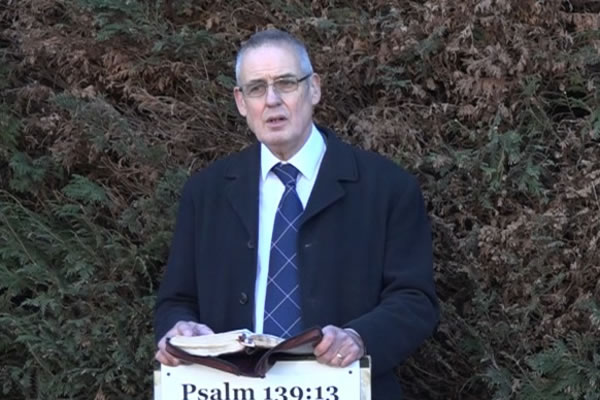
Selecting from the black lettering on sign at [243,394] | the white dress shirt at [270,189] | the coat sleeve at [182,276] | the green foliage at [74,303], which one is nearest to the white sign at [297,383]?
the black lettering on sign at [243,394]

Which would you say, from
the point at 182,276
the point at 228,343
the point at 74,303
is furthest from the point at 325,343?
the point at 74,303

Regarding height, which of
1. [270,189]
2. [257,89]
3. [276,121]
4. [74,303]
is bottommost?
[74,303]

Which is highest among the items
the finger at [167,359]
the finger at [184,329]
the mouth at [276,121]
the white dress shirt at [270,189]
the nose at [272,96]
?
the nose at [272,96]

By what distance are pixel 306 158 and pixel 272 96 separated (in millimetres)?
257

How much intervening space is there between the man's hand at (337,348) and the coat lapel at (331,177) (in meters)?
0.46

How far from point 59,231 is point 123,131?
530 mm

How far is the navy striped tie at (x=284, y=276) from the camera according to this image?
350 centimetres

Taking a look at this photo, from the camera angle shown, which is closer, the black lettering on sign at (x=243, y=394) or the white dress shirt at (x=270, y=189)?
the black lettering on sign at (x=243, y=394)

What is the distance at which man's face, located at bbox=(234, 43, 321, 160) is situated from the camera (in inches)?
138

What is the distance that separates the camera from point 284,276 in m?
3.53

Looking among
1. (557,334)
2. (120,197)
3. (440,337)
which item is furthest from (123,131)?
(557,334)

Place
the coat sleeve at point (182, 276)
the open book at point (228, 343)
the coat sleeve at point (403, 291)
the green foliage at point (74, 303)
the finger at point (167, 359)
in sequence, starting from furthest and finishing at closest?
the green foliage at point (74, 303) < the coat sleeve at point (182, 276) < the coat sleeve at point (403, 291) < the finger at point (167, 359) < the open book at point (228, 343)

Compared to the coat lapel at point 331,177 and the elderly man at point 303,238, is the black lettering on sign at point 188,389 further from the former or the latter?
the coat lapel at point 331,177

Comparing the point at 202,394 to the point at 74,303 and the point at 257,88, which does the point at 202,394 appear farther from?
the point at 74,303
